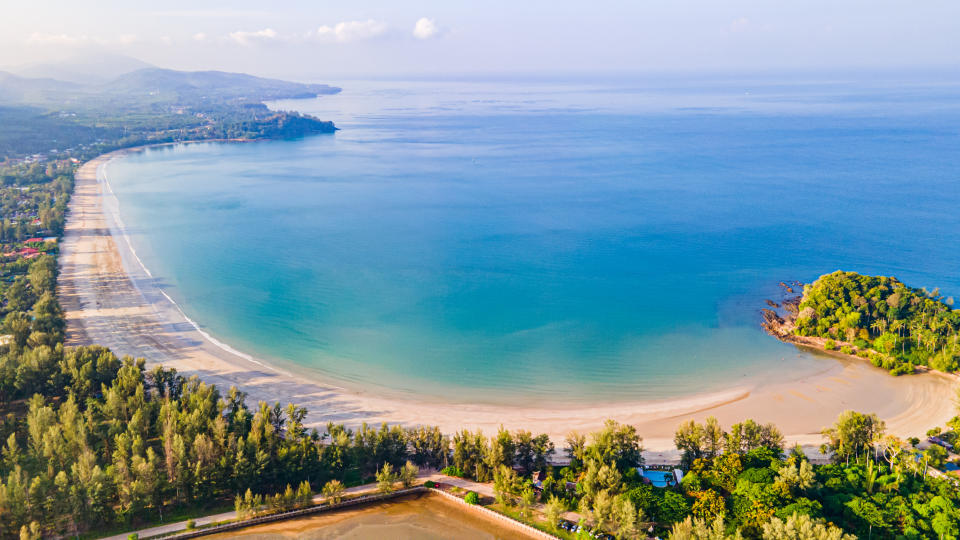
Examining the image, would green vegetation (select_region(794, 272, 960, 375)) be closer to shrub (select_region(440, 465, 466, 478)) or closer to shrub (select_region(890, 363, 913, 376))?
shrub (select_region(890, 363, 913, 376))

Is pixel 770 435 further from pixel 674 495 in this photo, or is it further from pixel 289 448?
pixel 289 448

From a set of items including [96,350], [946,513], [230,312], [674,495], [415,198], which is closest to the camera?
[946,513]

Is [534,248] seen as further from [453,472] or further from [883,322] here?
[453,472]

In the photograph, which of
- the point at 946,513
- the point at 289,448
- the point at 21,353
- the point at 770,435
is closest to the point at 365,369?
the point at 289,448

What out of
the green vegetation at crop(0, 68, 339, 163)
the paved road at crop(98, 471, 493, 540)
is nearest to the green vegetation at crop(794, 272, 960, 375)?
the paved road at crop(98, 471, 493, 540)

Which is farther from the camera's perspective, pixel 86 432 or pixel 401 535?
pixel 86 432

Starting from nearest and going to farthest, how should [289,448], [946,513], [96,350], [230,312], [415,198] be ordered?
[946,513]
[289,448]
[96,350]
[230,312]
[415,198]
